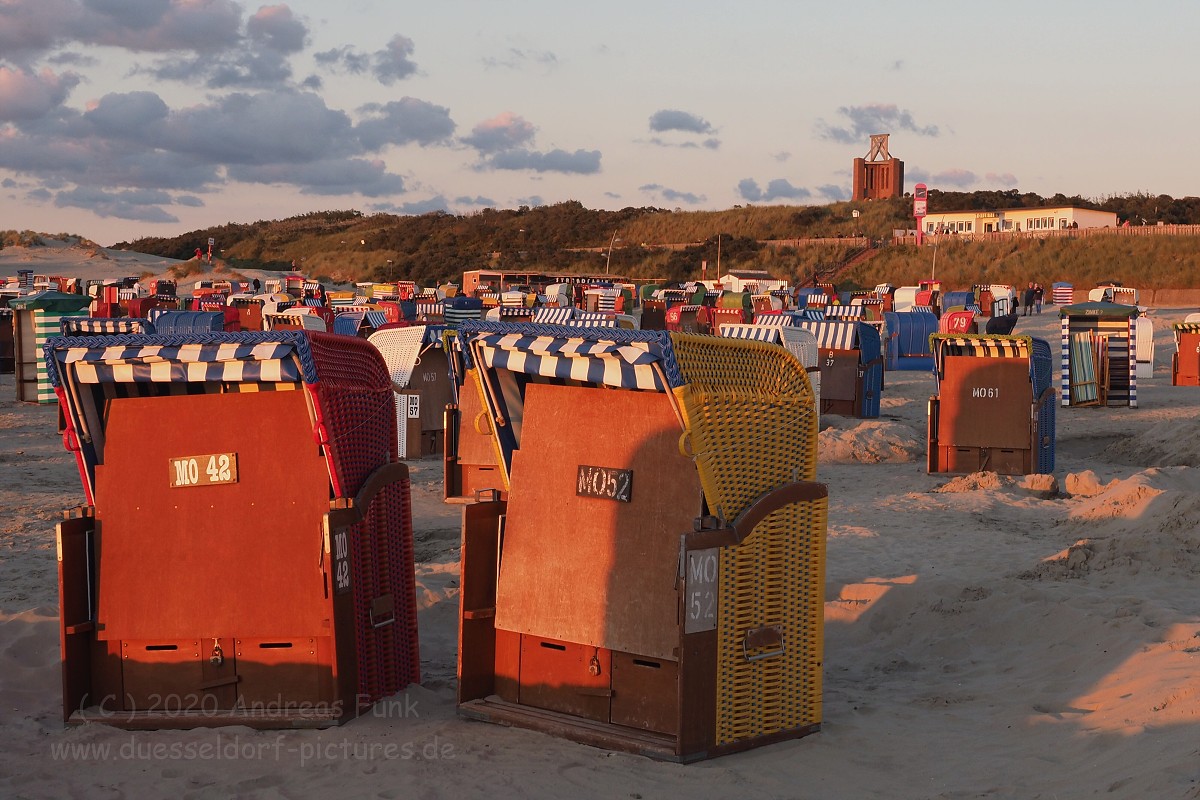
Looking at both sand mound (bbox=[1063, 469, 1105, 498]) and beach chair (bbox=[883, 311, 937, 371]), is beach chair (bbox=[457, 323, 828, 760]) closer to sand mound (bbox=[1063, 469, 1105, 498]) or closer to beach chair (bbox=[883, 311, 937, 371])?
sand mound (bbox=[1063, 469, 1105, 498])

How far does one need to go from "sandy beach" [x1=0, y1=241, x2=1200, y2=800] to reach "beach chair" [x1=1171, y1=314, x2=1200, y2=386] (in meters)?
15.2

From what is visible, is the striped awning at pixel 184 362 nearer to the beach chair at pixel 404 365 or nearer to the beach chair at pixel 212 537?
the beach chair at pixel 212 537

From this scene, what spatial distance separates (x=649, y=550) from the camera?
18.8 feet

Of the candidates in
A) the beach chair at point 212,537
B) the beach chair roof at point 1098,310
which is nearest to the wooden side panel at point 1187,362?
the beach chair roof at point 1098,310

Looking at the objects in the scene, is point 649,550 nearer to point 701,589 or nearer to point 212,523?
point 701,589

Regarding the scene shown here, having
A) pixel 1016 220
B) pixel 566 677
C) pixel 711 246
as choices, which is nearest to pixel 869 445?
pixel 566 677

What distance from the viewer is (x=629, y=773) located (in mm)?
5371

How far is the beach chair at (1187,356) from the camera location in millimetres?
25719

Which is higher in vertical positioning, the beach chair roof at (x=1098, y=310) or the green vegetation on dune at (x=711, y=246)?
the green vegetation on dune at (x=711, y=246)

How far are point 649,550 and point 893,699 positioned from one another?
6.43 ft

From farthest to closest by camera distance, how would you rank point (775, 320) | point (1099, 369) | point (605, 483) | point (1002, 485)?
point (775, 320), point (1099, 369), point (1002, 485), point (605, 483)

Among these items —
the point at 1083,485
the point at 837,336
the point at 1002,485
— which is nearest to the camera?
the point at 1083,485

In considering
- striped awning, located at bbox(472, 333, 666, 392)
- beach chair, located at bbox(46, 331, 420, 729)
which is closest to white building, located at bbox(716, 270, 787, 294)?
striped awning, located at bbox(472, 333, 666, 392)

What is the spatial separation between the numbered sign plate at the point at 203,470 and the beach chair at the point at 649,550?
3.92 ft
